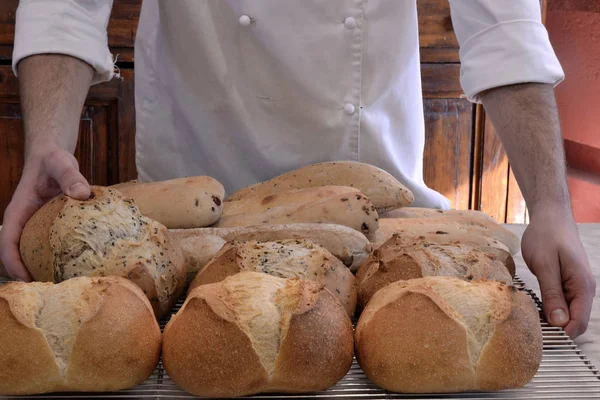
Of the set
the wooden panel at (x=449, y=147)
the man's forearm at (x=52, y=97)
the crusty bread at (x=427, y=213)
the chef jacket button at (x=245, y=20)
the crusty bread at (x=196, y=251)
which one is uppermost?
the chef jacket button at (x=245, y=20)

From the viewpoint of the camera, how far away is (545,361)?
34.1 inches

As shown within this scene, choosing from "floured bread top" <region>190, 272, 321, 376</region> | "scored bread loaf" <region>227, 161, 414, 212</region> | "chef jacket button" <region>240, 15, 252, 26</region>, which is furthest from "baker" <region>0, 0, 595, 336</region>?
"floured bread top" <region>190, 272, 321, 376</region>

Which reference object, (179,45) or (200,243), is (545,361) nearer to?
(200,243)

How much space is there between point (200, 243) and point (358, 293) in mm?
283

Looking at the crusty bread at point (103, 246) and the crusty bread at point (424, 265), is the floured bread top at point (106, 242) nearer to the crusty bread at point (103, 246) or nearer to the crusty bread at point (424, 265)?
the crusty bread at point (103, 246)

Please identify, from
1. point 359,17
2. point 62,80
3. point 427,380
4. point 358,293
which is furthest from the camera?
point 359,17

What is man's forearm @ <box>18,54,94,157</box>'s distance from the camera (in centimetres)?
124

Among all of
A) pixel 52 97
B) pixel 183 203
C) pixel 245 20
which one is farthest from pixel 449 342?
pixel 245 20

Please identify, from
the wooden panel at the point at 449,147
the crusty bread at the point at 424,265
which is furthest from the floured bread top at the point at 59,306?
the wooden panel at the point at 449,147

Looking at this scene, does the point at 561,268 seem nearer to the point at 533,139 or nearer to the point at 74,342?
the point at 533,139

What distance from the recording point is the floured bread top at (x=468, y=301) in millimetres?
787

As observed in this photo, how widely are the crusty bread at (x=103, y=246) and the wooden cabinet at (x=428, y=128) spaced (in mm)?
1827

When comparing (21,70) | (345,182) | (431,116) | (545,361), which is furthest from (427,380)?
(431,116)

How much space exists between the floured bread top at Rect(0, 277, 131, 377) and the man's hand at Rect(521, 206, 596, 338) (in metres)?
0.62
